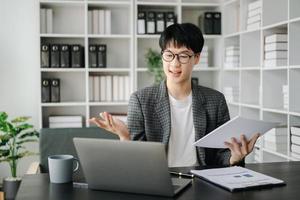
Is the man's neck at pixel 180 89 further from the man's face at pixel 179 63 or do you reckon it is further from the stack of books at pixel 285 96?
the stack of books at pixel 285 96

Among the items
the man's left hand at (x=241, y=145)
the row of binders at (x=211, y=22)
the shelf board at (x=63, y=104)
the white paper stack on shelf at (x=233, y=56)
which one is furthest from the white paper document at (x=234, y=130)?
the row of binders at (x=211, y=22)

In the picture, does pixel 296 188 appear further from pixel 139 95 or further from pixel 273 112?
pixel 273 112

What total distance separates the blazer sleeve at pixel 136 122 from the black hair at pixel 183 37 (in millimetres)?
320

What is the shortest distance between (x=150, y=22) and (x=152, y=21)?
26 mm

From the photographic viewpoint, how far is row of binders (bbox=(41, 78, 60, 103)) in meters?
4.45

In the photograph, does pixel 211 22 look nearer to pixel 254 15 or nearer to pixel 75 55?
pixel 254 15

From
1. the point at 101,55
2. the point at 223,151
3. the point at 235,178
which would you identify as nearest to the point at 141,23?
the point at 101,55

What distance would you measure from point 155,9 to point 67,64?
1164 millimetres

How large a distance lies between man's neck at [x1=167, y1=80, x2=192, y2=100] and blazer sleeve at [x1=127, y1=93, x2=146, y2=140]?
186mm

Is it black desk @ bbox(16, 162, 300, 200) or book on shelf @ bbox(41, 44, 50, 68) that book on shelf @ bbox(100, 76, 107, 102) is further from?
black desk @ bbox(16, 162, 300, 200)

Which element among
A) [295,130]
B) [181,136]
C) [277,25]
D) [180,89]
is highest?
[277,25]

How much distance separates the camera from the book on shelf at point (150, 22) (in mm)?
4555

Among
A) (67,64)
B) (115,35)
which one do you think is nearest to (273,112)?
(115,35)

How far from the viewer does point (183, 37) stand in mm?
2061
